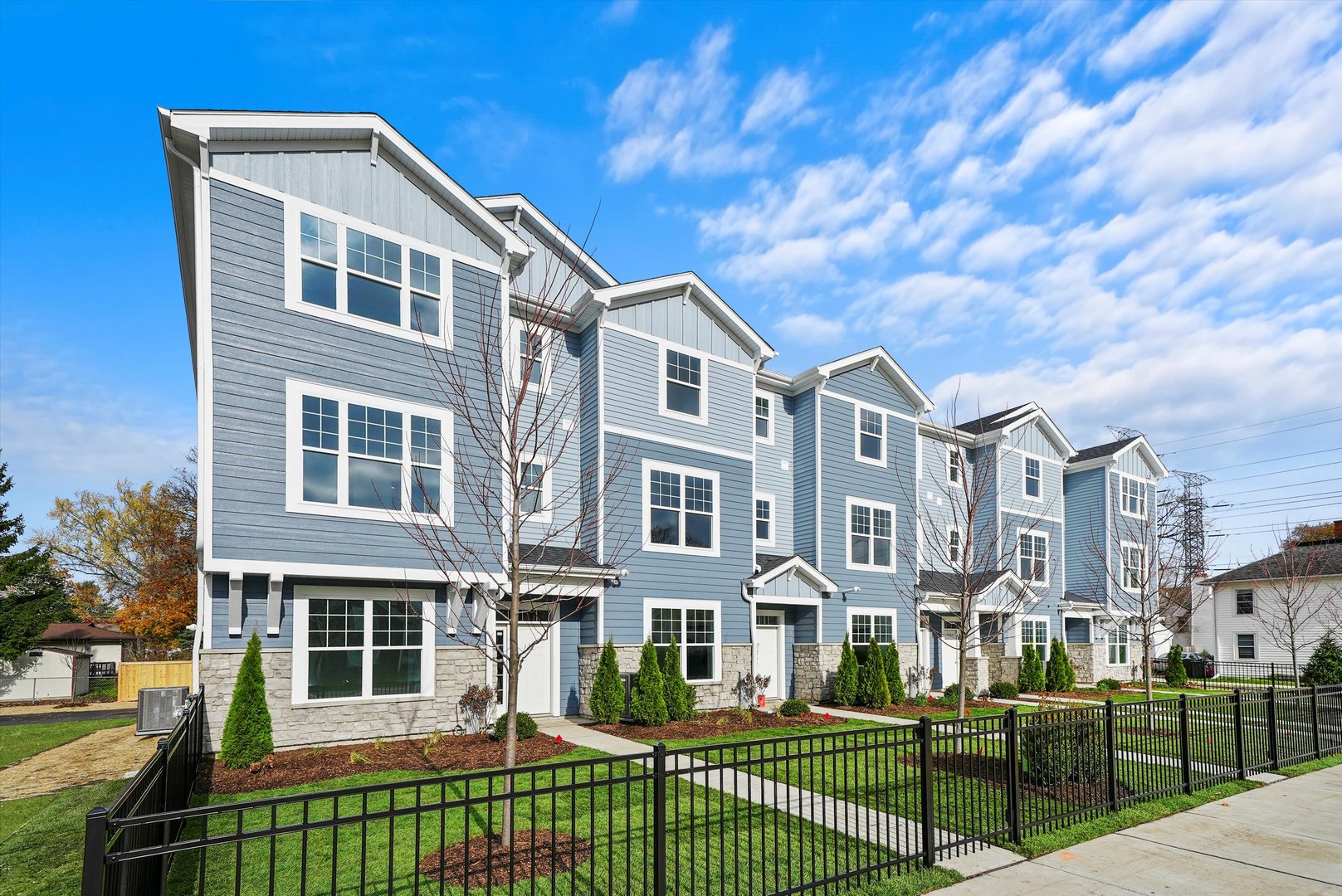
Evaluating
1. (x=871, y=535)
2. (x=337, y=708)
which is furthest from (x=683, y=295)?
(x=337, y=708)

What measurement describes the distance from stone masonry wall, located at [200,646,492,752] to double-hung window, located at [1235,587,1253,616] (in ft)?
143

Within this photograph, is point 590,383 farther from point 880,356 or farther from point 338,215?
point 880,356

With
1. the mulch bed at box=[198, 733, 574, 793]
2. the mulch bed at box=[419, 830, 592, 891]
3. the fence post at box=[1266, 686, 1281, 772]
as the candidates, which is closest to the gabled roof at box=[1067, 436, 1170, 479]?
the fence post at box=[1266, 686, 1281, 772]

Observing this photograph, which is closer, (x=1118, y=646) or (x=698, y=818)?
(x=698, y=818)

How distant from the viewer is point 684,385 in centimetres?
1912

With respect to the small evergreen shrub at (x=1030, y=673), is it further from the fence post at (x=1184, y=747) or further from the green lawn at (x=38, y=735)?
the green lawn at (x=38, y=735)

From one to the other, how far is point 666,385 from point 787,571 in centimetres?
578

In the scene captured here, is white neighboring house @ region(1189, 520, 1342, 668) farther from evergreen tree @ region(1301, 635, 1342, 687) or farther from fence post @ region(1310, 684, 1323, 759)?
fence post @ region(1310, 684, 1323, 759)

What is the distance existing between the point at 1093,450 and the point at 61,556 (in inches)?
1915

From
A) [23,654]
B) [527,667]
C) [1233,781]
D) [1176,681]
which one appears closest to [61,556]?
[23,654]

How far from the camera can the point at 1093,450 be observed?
1319 inches

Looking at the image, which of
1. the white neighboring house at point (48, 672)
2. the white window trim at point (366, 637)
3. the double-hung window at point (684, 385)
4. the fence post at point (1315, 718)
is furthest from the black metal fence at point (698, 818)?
the white neighboring house at point (48, 672)

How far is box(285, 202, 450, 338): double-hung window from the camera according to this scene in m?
13.1

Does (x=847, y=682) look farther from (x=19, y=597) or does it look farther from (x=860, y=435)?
(x=19, y=597)
